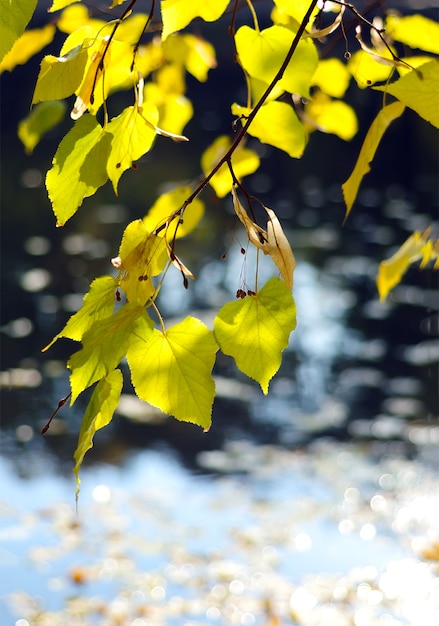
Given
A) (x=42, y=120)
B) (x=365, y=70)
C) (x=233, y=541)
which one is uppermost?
(x=365, y=70)

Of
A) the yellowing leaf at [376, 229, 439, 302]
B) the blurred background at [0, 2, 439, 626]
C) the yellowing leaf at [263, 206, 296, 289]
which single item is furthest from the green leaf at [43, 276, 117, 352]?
the blurred background at [0, 2, 439, 626]

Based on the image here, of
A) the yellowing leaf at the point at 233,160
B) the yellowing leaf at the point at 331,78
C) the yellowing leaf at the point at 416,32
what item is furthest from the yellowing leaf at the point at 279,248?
the yellowing leaf at the point at 331,78

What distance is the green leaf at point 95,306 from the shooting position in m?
0.57

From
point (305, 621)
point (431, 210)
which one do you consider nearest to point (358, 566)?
point (305, 621)

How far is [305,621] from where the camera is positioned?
2.72 metres

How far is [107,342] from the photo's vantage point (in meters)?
0.54

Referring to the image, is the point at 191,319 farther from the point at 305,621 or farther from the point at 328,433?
the point at 328,433

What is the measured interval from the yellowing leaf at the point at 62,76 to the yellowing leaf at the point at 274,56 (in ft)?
0.50

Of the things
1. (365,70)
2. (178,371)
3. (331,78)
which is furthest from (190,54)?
(178,371)

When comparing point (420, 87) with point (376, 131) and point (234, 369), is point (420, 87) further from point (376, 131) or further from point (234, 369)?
point (234, 369)

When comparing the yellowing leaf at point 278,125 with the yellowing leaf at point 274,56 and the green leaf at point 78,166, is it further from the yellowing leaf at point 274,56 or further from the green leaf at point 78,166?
the green leaf at point 78,166

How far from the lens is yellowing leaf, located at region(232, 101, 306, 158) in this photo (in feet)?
2.44

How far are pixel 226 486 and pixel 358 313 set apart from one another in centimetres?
242

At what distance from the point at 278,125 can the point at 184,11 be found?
0.13 meters
